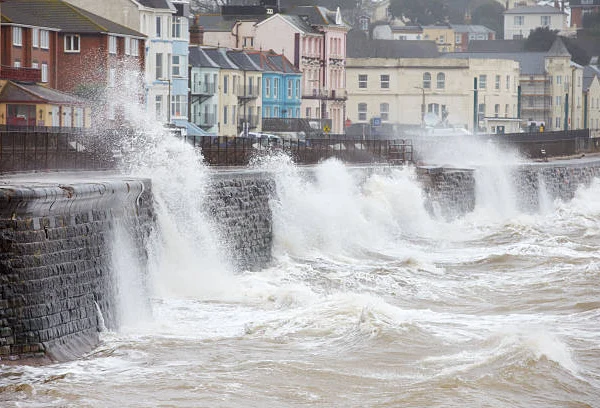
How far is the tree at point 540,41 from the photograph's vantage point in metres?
118

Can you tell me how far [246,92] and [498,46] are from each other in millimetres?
56205

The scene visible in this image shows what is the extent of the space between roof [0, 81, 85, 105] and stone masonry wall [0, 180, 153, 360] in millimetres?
26365

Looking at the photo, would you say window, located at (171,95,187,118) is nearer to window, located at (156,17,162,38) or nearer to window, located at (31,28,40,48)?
window, located at (156,17,162,38)

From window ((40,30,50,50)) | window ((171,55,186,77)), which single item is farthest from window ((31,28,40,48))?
window ((171,55,186,77))

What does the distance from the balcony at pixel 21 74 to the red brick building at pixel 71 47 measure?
264 mm

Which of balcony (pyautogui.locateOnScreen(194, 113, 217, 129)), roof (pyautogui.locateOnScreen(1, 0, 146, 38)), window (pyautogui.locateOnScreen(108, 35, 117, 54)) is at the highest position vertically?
roof (pyautogui.locateOnScreen(1, 0, 146, 38))

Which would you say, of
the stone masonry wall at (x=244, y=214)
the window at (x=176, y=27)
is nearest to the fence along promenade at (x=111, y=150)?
the stone masonry wall at (x=244, y=214)

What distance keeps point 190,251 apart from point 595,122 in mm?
96226

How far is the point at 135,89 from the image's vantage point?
178 feet

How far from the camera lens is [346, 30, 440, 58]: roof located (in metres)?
104

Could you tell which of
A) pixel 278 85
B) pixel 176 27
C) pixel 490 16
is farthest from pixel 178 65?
pixel 490 16

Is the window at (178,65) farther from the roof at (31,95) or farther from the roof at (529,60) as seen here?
the roof at (529,60)

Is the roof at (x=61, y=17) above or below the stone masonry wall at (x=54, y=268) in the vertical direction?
above

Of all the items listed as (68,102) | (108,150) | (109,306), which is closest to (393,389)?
(109,306)
